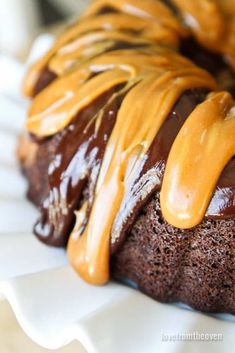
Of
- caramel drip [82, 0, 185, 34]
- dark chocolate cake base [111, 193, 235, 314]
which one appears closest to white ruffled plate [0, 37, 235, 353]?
dark chocolate cake base [111, 193, 235, 314]

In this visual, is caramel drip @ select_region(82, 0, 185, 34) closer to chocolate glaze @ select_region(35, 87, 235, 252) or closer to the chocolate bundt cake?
the chocolate bundt cake

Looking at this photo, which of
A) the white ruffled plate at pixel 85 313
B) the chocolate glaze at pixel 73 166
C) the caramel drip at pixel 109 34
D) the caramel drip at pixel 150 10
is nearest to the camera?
the white ruffled plate at pixel 85 313

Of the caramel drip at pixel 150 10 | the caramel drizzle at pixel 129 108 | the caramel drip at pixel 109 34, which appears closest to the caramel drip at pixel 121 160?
the caramel drizzle at pixel 129 108

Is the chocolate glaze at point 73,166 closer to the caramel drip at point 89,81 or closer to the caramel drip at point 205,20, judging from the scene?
the caramel drip at point 89,81

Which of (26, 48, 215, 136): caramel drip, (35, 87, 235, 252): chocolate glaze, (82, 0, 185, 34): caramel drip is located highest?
(82, 0, 185, 34): caramel drip

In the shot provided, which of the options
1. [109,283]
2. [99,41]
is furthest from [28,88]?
[109,283]

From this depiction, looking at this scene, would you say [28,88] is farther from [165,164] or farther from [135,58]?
[165,164]

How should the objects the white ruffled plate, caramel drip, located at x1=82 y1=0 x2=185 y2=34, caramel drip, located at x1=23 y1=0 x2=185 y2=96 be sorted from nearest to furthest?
the white ruffled plate < caramel drip, located at x1=23 y1=0 x2=185 y2=96 < caramel drip, located at x1=82 y1=0 x2=185 y2=34
